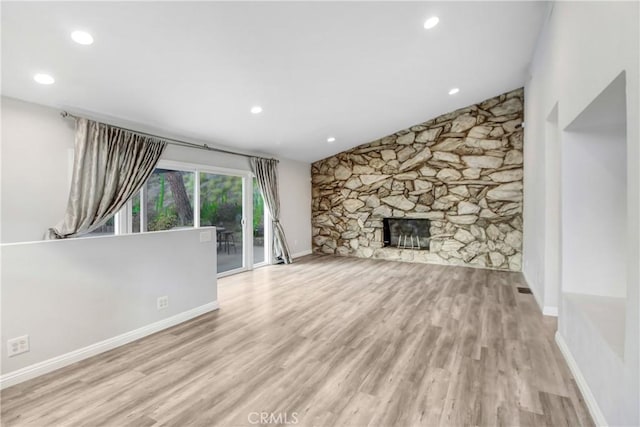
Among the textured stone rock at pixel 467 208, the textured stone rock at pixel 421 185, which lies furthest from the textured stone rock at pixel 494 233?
the textured stone rock at pixel 421 185

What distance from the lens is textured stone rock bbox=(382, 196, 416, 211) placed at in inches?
257

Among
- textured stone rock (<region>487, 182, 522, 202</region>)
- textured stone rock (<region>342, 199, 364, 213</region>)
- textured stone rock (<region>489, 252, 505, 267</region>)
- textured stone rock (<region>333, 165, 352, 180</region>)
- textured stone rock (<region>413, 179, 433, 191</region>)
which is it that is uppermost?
textured stone rock (<region>333, 165, 352, 180</region>)

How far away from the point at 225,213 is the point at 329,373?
3811mm

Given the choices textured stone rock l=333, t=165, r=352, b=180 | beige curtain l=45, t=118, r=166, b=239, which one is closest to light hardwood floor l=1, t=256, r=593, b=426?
beige curtain l=45, t=118, r=166, b=239

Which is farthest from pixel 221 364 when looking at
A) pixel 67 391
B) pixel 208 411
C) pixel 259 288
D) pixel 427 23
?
pixel 427 23

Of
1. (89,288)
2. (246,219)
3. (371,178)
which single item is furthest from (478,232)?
(89,288)

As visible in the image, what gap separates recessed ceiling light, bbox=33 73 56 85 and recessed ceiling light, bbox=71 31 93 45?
2.04 ft

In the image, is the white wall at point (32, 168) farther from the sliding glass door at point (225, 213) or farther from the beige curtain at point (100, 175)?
the sliding glass door at point (225, 213)

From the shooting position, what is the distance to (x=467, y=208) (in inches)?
234

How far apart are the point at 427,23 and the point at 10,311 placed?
14.1ft

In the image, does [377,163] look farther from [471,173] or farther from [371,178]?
[471,173]

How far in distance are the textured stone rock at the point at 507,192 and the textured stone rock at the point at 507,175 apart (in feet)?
0.30

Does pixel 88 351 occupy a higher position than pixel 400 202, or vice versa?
pixel 400 202

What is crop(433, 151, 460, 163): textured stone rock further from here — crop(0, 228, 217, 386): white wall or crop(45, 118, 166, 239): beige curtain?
crop(45, 118, 166, 239): beige curtain
